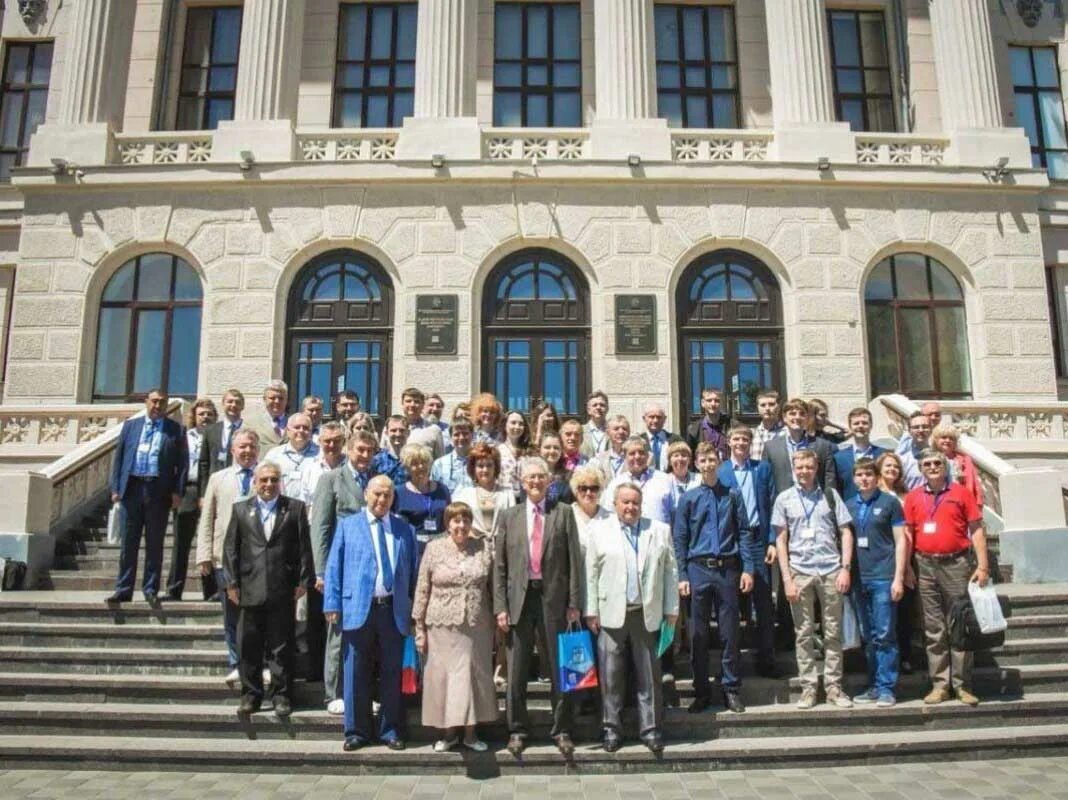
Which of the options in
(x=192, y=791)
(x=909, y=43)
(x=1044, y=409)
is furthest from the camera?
(x=909, y=43)

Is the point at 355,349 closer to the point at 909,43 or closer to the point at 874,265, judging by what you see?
the point at 874,265

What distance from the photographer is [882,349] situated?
15.7 meters

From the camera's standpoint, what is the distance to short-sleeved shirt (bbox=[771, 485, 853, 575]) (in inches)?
281

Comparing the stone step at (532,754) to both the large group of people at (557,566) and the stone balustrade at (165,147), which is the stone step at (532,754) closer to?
the large group of people at (557,566)

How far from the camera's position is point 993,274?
15.7 m

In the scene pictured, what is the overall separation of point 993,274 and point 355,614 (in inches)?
576

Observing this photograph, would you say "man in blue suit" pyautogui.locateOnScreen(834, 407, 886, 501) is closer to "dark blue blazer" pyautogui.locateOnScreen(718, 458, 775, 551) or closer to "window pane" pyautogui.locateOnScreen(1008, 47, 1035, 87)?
"dark blue blazer" pyautogui.locateOnScreen(718, 458, 775, 551)

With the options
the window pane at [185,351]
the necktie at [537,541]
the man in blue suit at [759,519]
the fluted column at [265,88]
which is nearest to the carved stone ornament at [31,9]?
the fluted column at [265,88]

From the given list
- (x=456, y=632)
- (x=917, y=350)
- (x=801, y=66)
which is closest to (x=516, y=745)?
(x=456, y=632)

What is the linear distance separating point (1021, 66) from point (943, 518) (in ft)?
54.1

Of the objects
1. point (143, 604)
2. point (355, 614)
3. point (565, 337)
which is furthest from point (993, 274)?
point (143, 604)

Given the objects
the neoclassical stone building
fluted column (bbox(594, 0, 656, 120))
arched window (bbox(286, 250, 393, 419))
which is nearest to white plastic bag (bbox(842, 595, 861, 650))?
the neoclassical stone building

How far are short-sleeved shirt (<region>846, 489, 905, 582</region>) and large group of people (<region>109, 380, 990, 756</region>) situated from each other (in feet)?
0.06

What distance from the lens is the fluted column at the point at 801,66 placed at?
1602cm
